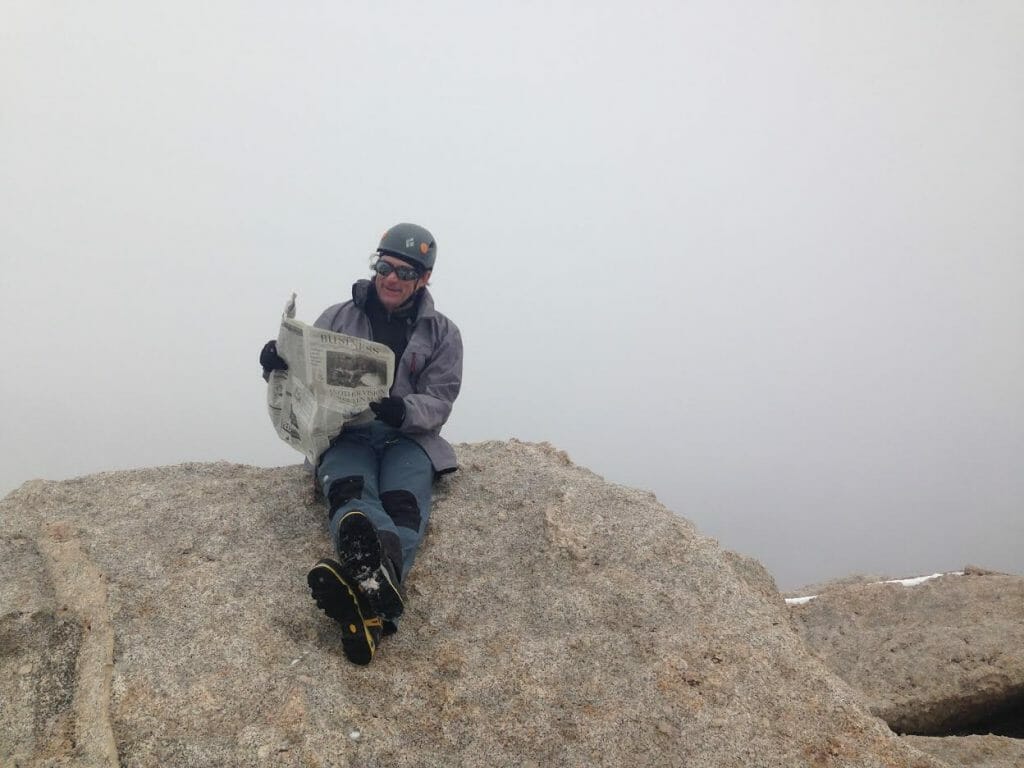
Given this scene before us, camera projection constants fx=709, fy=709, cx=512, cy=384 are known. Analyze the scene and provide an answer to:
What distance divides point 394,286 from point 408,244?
14.0 inches

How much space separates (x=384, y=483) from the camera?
519 centimetres

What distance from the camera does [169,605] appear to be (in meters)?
4.31

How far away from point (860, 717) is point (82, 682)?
403 cm

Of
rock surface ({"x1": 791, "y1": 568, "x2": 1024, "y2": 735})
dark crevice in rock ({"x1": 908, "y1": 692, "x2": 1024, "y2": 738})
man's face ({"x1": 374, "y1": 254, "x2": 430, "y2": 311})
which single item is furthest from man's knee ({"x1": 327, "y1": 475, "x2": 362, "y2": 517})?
dark crevice in rock ({"x1": 908, "y1": 692, "x2": 1024, "y2": 738})

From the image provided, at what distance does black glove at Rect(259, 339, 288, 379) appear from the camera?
5.34m

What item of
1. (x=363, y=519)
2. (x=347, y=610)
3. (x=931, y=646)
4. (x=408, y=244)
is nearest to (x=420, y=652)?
(x=347, y=610)

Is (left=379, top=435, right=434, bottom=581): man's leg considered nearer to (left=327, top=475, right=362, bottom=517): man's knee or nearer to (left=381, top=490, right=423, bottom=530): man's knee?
(left=381, top=490, right=423, bottom=530): man's knee

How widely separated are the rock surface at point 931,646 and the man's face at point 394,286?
493cm

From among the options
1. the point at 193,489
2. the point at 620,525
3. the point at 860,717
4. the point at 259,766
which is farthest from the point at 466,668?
the point at 193,489

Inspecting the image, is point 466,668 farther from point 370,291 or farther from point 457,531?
point 370,291

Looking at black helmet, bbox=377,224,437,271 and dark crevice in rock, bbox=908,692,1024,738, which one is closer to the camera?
black helmet, bbox=377,224,437,271

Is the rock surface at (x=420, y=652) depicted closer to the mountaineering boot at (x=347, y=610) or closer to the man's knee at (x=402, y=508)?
the mountaineering boot at (x=347, y=610)

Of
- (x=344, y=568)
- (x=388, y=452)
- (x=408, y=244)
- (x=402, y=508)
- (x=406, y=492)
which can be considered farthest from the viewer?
(x=408, y=244)

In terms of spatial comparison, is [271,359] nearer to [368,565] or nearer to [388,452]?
[388,452]
